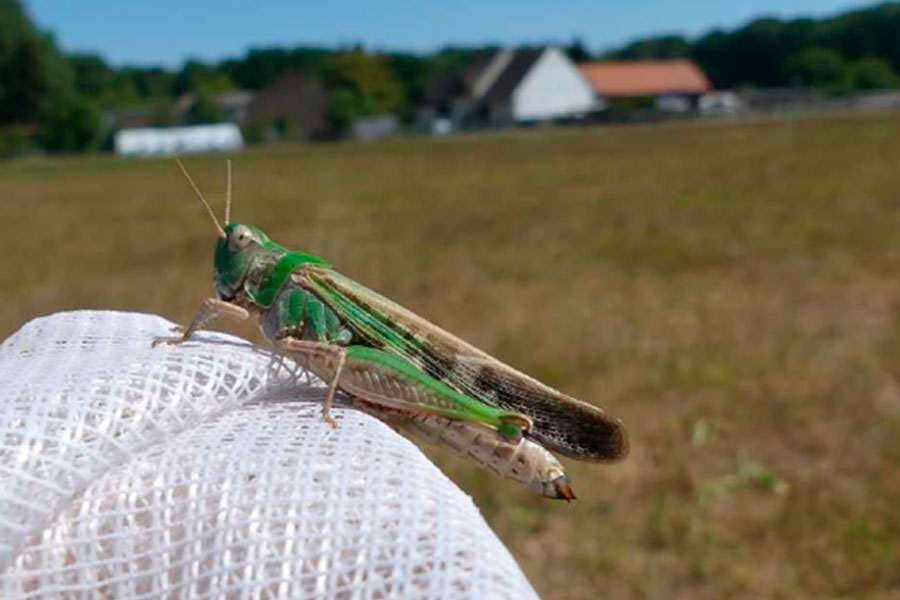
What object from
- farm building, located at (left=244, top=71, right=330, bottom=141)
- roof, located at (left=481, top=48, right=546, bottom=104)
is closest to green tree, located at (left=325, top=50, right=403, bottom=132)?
farm building, located at (left=244, top=71, right=330, bottom=141)

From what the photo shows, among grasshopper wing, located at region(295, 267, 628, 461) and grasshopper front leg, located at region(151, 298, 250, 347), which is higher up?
grasshopper front leg, located at region(151, 298, 250, 347)

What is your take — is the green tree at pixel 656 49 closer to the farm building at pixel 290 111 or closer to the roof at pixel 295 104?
the roof at pixel 295 104

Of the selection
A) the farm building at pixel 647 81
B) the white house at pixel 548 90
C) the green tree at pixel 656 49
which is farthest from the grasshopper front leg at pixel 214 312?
the green tree at pixel 656 49

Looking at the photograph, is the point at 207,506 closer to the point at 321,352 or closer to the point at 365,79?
the point at 321,352

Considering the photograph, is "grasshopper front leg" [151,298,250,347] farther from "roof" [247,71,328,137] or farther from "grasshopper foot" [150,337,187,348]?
"roof" [247,71,328,137]

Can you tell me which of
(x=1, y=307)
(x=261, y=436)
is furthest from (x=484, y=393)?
(x=1, y=307)

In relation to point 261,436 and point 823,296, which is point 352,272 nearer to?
point 823,296
